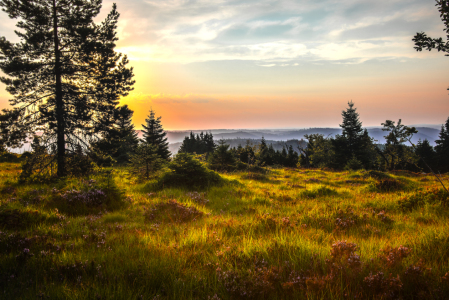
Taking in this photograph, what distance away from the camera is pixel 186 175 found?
33.3 feet

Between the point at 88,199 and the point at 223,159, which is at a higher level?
the point at 223,159

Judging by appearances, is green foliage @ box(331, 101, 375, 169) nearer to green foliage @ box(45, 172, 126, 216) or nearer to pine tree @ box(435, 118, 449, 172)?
pine tree @ box(435, 118, 449, 172)

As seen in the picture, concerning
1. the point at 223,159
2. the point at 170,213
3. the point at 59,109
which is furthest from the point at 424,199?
the point at 59,109

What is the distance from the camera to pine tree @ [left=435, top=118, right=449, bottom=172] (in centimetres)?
5134

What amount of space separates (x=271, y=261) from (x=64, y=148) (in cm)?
1483

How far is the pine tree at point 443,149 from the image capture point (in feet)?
168

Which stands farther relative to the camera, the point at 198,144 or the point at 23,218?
the point at 198,144

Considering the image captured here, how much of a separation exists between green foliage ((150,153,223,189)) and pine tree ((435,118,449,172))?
68958 millimetres

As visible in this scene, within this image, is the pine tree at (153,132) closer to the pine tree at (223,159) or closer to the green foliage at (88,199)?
the pine tree at (223,159)

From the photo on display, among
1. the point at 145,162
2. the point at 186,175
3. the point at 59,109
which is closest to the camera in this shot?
the point at 186,175

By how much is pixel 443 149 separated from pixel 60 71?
83.4 meters

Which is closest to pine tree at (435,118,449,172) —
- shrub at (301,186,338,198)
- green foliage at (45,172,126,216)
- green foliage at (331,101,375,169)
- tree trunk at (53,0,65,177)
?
green foliage at (331,101,375,169)

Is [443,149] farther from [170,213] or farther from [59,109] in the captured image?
[59,109]

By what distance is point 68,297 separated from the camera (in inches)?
86.7
